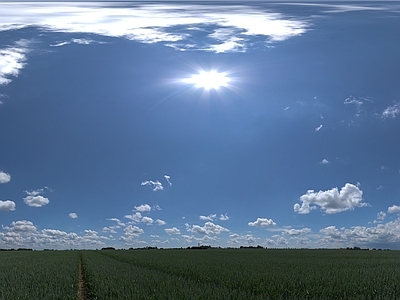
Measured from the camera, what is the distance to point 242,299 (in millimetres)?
11953

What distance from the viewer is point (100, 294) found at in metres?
14.1

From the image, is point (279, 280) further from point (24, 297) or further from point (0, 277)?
point (0, 277)

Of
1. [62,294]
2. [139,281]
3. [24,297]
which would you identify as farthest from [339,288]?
[24,297]

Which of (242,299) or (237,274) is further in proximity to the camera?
(237,274)

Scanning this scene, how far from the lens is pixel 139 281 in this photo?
1648 centimetres

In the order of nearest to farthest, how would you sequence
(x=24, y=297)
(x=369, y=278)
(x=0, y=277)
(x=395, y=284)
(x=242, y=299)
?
(x=242, y=299) → (x=24, y=297) → (x=395, y=284) → (x=369, y=278) → (x=0, y=277)

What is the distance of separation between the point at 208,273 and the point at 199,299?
26.0 feet

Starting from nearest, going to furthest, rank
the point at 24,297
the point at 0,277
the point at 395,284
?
the point at 24,297, the point at 395,284, the point at 0,277

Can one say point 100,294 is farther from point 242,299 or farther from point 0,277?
point 0,277

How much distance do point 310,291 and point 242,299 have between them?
3876 millimetres

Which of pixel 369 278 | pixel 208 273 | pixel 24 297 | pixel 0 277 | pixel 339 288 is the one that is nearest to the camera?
pixel 24 297

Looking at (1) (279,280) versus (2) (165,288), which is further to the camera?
(1) (279,280)

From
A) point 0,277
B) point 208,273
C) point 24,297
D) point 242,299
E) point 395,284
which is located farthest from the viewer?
point 0,277

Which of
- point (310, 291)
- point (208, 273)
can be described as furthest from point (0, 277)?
point (310, 291)
